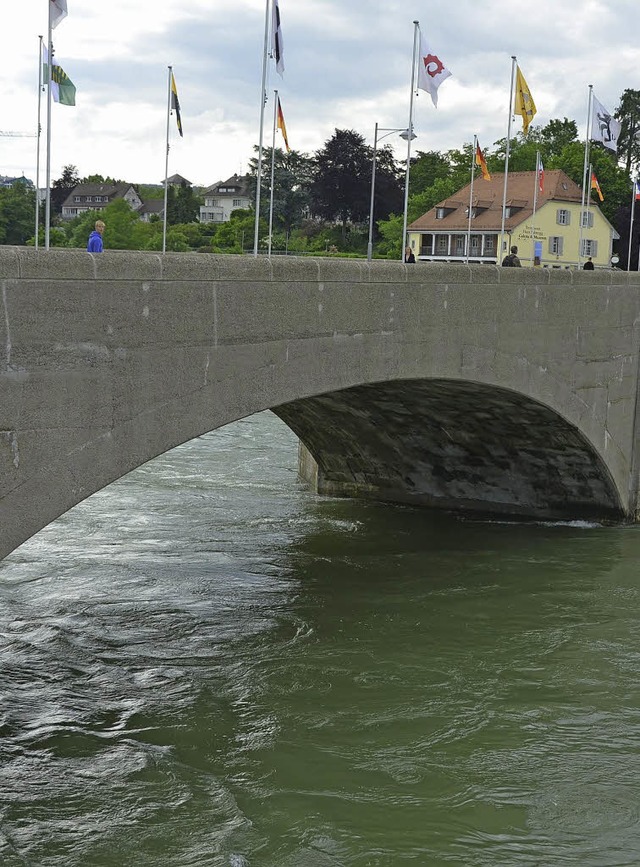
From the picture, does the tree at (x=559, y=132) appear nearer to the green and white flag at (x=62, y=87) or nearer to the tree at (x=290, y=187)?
the tree at (x=290, y=187)

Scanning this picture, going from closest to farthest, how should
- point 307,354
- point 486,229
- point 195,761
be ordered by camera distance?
1. point 195,761
2. point 307,354
3. point 486,229

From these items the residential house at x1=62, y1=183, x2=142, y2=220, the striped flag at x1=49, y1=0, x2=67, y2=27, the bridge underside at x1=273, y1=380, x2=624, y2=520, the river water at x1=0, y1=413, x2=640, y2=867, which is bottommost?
the river water at x1=0, y1=413, x2=640, y2=867

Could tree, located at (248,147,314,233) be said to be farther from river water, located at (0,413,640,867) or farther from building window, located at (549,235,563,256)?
river water, located at (0,413,640,867)

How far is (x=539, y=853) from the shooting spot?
9.45 meters

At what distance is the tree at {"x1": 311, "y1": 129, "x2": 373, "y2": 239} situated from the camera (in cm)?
5022

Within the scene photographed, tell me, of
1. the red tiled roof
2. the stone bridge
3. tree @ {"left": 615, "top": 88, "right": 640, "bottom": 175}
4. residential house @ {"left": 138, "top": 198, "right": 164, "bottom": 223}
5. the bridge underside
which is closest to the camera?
the stone bridge

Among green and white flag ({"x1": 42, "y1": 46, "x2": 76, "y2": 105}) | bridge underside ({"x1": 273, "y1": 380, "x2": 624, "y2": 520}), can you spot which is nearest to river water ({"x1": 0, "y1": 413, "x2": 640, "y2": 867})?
bridge underside ({"x1": 273, "y1": 380, "x2": 624, "y2": 520})

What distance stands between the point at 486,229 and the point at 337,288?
113 feet

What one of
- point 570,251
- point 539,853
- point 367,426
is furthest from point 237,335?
point 570,251

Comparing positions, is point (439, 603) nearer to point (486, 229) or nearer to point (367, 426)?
point (367, 426)

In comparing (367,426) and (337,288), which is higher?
(337,288)

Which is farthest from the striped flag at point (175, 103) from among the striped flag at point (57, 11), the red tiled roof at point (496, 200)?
the red tiled roof at point (496, 200)

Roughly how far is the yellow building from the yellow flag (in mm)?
22071

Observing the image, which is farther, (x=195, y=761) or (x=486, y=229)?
(x=486, y=229)
